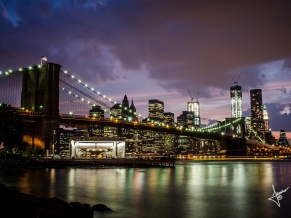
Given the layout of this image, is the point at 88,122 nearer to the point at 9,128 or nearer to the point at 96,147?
the point at 96,147

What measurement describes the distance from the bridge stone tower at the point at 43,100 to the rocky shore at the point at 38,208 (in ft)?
182

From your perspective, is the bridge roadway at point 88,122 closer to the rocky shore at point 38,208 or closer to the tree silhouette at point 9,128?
the tree silhouette at point 9,128

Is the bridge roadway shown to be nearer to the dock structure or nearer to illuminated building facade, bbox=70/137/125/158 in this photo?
illuminated building facade, bbox=70/137/125/158

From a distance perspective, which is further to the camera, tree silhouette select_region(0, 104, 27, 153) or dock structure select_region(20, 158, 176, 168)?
dock structure select_region(20, 158, 176, 168)

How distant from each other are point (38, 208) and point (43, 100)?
63578 mm

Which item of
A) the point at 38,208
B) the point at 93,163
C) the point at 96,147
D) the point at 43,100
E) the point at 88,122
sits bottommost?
the point at 93,163

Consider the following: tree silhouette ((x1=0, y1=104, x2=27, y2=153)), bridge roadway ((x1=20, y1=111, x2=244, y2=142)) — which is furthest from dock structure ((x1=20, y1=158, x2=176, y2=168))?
bridge roadway ((x1=20, y1=111, x2=244, y2=142))

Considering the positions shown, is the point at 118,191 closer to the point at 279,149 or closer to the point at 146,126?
the point at 146,126

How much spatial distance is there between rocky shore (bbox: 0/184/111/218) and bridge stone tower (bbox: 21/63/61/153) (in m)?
55.4

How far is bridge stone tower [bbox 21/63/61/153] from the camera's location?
6969 cm

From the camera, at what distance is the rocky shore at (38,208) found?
12272mm

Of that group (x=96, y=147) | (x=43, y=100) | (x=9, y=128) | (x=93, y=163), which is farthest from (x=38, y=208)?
(x=96, y=147)

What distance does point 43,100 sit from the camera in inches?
2911

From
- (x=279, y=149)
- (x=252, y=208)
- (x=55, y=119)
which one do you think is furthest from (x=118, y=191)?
(x=279, y=149)
